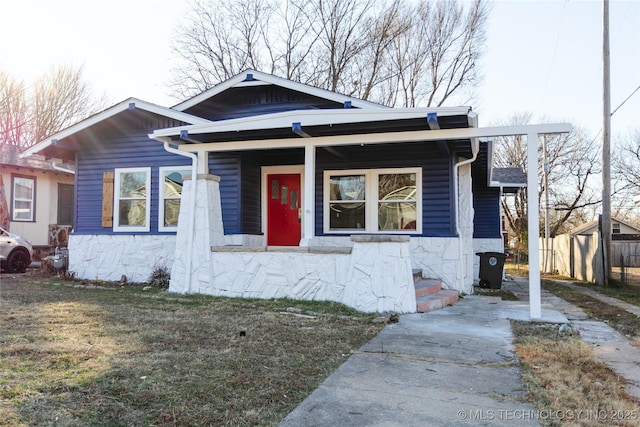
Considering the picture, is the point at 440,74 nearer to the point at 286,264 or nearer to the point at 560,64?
the point at 560,64

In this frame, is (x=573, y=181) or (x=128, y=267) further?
(x=573, y=181)

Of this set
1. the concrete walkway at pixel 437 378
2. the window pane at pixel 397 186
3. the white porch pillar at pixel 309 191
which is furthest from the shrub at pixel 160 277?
the concrete walkway at pixel 437 378

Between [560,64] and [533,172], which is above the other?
[560,64]

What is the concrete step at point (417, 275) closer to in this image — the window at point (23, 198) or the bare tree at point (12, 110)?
the window at point (23, 198)

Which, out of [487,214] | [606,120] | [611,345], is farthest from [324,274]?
[606,120]

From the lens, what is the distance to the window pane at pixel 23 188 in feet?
47.9

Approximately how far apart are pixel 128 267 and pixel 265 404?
7.94 metres

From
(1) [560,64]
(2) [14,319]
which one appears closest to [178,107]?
(2) [14,319]

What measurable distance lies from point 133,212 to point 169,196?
3.30 ft

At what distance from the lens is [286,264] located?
754cm

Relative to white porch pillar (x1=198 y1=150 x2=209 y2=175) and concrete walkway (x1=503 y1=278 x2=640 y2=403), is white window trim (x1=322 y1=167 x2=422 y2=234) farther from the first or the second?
concrete walkway (x1=503 y1=278 x2=640 y2=403)

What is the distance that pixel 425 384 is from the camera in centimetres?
355

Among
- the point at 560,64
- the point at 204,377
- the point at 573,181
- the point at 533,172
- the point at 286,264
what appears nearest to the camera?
the point at 204,377

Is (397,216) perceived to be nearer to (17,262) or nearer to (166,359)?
(166,359)
